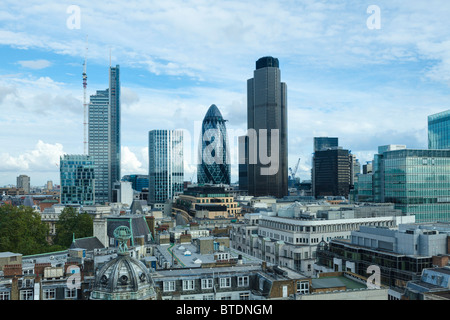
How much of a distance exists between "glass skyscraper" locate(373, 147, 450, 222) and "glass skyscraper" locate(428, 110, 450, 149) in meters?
32.7

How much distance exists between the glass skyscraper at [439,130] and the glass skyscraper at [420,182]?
107 ft

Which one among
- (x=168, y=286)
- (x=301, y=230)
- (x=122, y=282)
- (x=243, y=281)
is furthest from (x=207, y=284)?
(x=301, y=230)

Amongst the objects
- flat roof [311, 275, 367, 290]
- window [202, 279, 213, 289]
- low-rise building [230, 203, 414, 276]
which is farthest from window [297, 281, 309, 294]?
low-rise building [230, 203, 414, 276]

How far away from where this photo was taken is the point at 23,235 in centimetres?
7625

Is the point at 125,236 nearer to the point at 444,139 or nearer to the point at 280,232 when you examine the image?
the point at 280,232

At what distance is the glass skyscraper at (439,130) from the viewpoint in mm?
150125

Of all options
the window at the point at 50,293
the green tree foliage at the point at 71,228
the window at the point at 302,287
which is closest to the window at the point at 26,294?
the window at the point at 50,293

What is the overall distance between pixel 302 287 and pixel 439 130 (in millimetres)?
145449

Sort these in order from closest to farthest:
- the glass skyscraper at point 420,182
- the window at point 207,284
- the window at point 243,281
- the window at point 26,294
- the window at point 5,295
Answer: the window at point 26,294 → the window at point 5,295 → the window at point 207,284 → the window at point 243,281 → the glass skyscraper at point 420,182

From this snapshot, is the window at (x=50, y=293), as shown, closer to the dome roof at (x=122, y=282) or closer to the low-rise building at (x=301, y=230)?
the dome roof at (x=122, y=282)

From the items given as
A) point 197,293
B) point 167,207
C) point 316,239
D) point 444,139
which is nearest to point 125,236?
point 197,293

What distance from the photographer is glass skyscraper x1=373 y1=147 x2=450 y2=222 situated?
11612 cm
